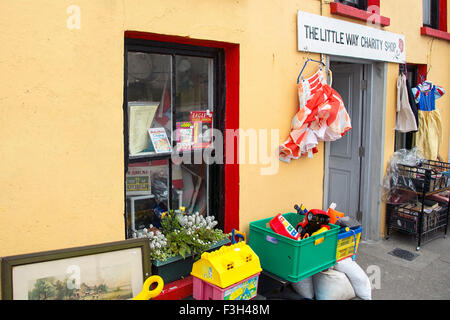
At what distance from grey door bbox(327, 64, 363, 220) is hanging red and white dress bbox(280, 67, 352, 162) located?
1444 mm

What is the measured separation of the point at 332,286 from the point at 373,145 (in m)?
2.45

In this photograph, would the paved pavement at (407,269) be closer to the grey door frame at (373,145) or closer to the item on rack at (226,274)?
the grey door frame at (373,145)

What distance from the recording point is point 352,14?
14.9 feet

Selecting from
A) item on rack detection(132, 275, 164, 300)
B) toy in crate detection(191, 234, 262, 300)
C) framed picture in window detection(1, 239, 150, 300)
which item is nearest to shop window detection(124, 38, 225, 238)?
framed picture in window detection(1, 239, 150, 300)

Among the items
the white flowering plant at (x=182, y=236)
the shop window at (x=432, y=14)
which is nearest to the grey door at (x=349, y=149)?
the shop window at (x=432, y=14)

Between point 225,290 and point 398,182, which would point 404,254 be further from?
point 225,290

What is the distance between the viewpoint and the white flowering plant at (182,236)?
316 centimetres

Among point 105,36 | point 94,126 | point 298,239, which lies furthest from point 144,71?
point 298,239

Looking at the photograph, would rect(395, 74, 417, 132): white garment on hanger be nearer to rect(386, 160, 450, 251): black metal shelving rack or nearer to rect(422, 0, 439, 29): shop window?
rect(386, 160, 450, 251): black metal shelving rack

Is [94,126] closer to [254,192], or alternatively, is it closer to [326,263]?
[254,192]

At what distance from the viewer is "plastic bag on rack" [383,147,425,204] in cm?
542

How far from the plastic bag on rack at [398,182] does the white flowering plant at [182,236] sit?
9.79 ft

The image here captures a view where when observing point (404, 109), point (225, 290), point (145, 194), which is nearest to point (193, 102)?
point (145, 194)

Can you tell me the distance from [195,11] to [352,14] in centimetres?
Result: 228
